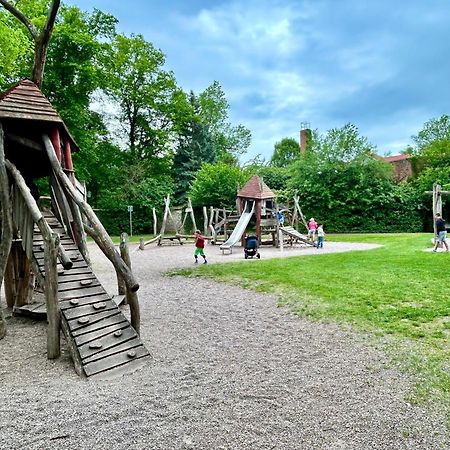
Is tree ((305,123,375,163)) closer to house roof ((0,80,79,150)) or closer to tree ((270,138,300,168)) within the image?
house roof ((0,80,79,150))

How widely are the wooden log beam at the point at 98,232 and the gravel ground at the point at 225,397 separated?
3.69 ft

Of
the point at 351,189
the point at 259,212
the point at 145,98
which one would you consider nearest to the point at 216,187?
the point at 259,212

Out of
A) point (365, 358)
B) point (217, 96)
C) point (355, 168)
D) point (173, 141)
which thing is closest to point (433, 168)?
point (355, 168)

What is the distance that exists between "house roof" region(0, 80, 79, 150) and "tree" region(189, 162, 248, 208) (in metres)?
22.5

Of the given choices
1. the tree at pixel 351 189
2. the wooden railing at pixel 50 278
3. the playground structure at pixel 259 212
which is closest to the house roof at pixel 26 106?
the wooden railing at pixel 50 278

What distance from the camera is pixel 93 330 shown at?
203 inches

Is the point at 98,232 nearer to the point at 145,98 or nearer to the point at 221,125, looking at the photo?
the point at 145,98

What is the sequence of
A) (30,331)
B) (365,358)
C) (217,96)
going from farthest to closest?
(217,96) → (30,331) → (365,358)

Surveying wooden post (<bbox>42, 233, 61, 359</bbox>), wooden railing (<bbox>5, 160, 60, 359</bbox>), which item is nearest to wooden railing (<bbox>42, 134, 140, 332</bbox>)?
wooden railing (<bbox>5, 160, 60, 359</bbox>)

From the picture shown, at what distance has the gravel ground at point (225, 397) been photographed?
3.29 metres

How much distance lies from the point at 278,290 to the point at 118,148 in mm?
29333

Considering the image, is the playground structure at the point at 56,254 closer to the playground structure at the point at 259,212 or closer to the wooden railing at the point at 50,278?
the wooden railing at the point at 50,278

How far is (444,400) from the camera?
151 inches

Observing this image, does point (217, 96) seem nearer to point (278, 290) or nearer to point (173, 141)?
point (173, 141)
